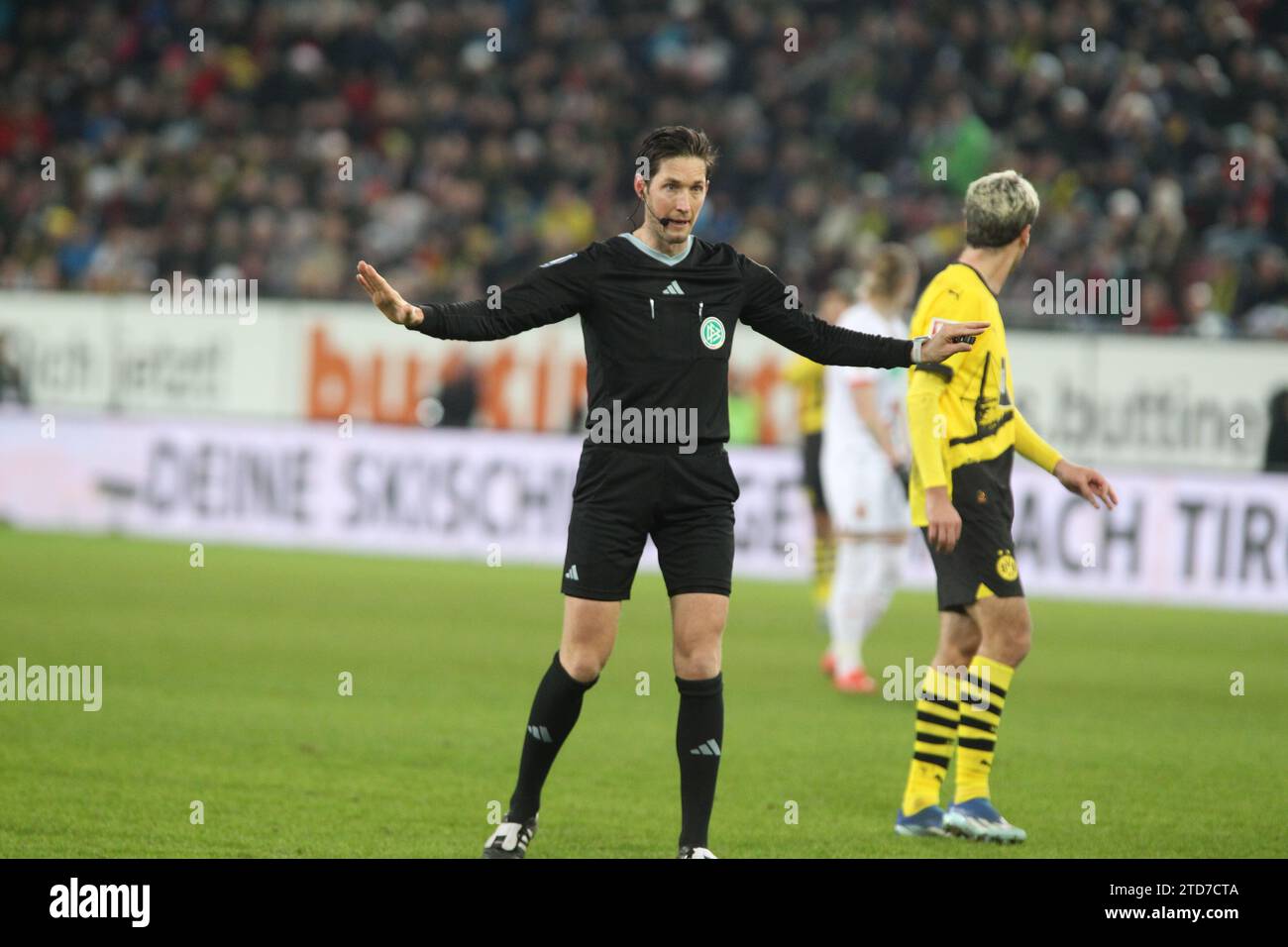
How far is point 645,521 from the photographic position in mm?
5977

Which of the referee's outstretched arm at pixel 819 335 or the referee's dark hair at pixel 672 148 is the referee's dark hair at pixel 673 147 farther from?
the referee's outstretched arm at pixel 819 335

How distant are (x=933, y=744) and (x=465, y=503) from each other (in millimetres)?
11269

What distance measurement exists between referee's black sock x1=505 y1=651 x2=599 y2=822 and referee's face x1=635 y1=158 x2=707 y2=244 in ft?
4.79

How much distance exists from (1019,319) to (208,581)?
334 inches

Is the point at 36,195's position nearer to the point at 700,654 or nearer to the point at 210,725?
the point at 210,725

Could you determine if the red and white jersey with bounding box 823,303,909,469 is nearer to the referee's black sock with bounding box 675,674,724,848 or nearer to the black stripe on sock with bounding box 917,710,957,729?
the black stripe on sock with bounding box 917,710,957,729

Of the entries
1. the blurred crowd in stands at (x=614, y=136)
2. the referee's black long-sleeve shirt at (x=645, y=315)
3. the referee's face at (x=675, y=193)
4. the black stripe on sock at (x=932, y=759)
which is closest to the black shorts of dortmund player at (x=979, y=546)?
the black stripe on sock at (x=932, y=759)

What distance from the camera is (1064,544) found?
631 inches

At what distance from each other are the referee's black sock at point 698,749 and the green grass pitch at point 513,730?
46 cm
